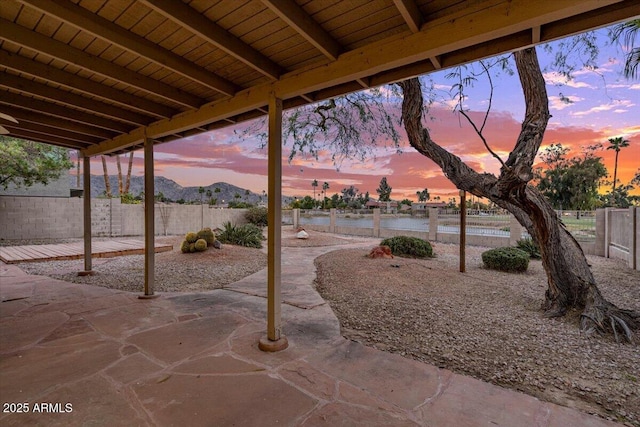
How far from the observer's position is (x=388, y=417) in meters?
1.85

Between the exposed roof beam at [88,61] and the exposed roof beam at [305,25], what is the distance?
6.15 ft

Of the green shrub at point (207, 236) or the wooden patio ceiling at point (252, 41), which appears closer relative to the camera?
the wooden patio ceiling at point (252, 41)

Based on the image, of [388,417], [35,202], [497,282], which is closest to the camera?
[388,417]

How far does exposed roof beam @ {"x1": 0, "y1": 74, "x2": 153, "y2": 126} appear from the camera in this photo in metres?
2.99

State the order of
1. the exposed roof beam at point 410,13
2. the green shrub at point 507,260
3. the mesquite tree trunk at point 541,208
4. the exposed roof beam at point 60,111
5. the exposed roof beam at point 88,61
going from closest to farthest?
the exposed roof beam at point 410,13, the exposed roof beam at point 88,61, the exposed roof beam at point 60,111, the mesquite tree trunk at point 541,208, the green shrub at point 507,260

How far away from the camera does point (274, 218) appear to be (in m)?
2.74

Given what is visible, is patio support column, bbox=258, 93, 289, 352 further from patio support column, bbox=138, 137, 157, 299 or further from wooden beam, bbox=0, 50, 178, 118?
patio support column, bbox=138, 137, 157, 299

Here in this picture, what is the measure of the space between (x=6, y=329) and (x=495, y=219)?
13179mm

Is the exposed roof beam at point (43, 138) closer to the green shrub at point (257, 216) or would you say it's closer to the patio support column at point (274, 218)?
the patio support column at point (274, 218)

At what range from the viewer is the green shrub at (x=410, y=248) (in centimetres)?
844

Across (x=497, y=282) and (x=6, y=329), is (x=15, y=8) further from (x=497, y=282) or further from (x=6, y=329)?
(x=497, y=282)

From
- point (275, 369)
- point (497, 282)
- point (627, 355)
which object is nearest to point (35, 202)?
point (275, 369)

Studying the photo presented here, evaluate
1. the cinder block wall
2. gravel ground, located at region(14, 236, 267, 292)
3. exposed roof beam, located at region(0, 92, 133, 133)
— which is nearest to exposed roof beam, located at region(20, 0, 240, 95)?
exposed roof beam, located at region(0, 92, 133, 133)

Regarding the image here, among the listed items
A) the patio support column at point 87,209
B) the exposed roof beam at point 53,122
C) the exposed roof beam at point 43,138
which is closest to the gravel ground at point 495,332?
the exposed roof beam at point 53,122
